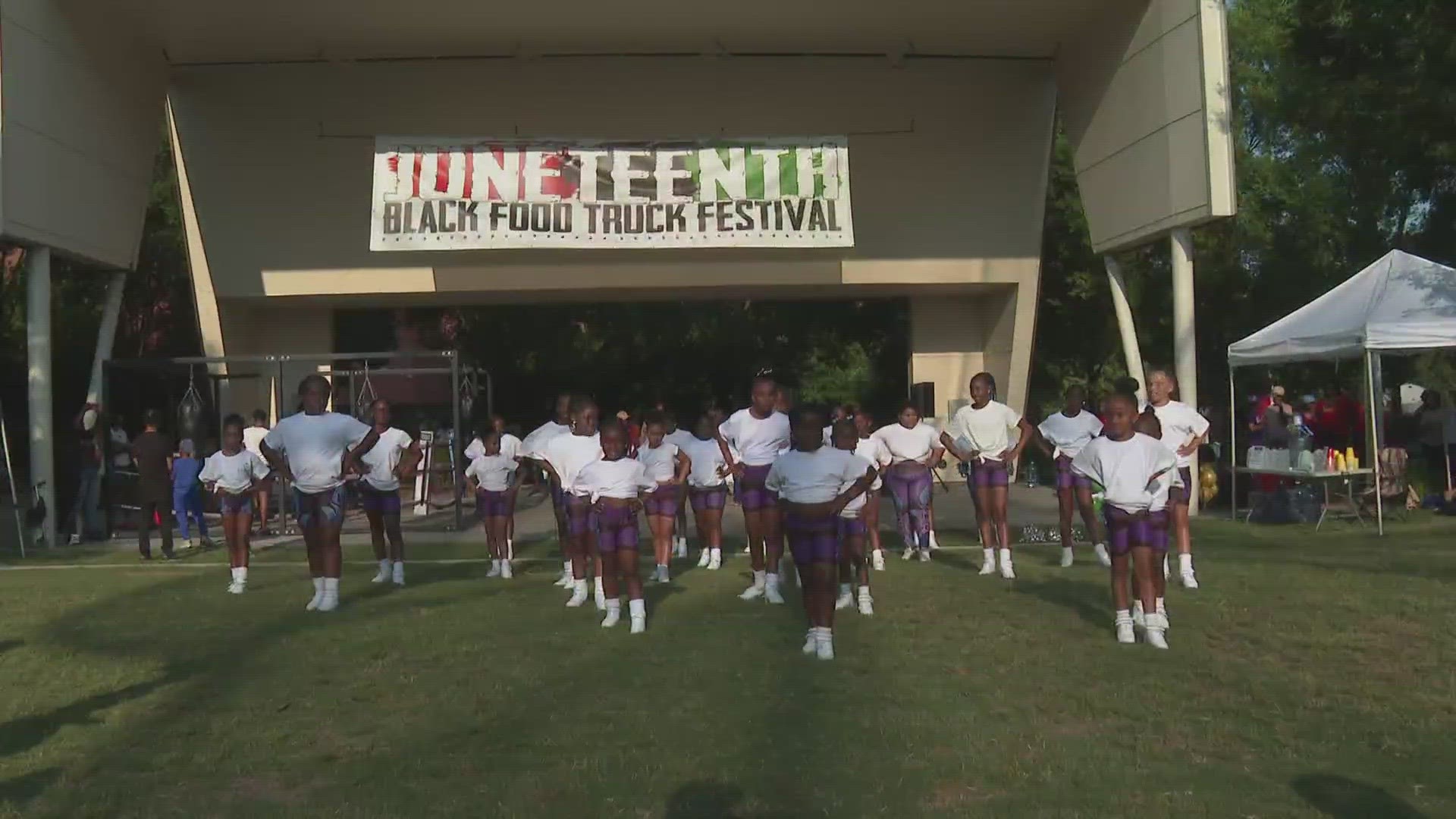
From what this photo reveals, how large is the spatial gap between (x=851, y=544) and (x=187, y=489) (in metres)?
10.1

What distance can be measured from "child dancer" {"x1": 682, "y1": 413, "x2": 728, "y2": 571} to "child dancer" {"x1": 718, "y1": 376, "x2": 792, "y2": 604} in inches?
56.9

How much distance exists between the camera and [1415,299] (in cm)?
1483

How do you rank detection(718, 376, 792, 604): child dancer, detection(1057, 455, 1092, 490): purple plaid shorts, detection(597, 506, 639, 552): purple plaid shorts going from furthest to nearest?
detection(1057, 455, 1092, 490): purple plaid shorts, detection(718, 376, 792, 604): child dancer, detection(597, 506, 639, 552): purple plaid shorts

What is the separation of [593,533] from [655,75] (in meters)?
13.6

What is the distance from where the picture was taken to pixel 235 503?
1160cm

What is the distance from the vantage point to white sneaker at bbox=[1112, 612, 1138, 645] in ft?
26.8

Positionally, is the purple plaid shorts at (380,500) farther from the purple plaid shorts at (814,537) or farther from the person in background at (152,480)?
the purple plaid shorts at (814,537)

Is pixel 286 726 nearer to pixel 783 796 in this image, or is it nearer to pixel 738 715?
pixel 738 715

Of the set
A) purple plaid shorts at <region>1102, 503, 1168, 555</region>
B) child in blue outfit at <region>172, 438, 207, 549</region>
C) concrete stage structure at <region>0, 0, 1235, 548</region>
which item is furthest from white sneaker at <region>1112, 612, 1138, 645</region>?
child in blue outfit at <region>172, 438, 207, 549</region>

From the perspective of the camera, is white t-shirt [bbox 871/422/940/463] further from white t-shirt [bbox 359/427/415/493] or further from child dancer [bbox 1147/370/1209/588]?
white t-shirt [bbox 359/427/415/493]

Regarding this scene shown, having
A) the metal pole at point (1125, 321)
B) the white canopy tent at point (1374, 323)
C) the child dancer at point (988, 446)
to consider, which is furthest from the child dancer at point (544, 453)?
the metal pole at point (1125, 321)


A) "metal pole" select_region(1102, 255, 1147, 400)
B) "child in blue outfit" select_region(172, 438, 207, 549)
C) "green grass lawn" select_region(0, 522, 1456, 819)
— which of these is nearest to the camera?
"green grass lawn" select_region(0, 522, 1456, 819)

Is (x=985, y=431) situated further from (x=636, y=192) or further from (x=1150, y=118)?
(x=636, y=192)

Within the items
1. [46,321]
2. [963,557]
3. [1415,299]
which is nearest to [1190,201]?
[1415,299]
